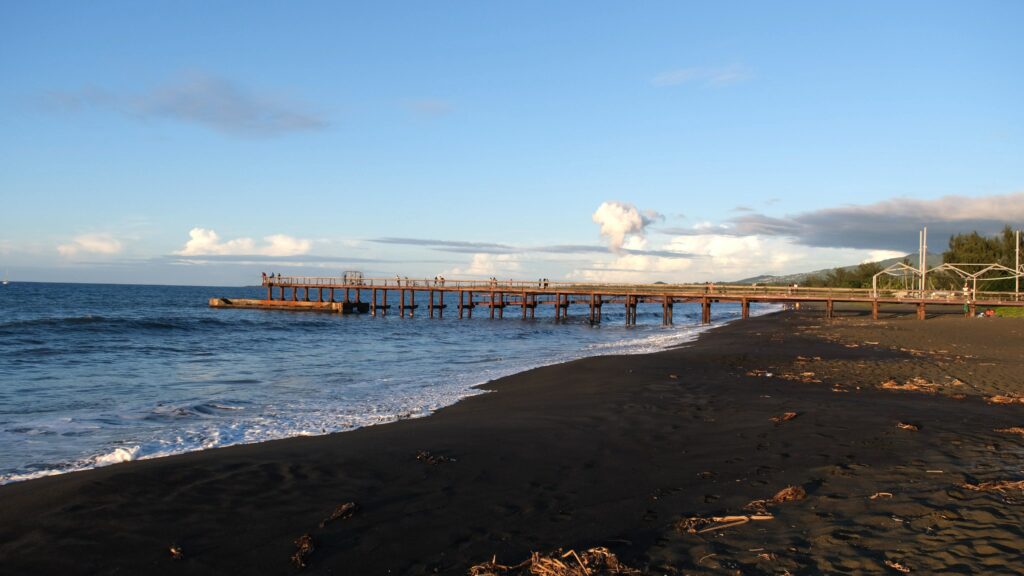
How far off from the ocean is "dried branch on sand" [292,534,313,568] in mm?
4535

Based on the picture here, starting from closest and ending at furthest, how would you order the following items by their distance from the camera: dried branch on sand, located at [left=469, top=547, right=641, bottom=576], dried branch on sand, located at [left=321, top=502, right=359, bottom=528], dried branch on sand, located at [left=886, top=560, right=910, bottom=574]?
1. dried branch on sand, located at [left=886, top=560, right=910, bottom=574]
2. dried branch on sand, located at [left=469, top=547, right=641, bottom=576]
3. dried branch on sand, located at [left=321, top=502, right=359, bottom=528]

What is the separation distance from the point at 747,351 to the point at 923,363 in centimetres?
527

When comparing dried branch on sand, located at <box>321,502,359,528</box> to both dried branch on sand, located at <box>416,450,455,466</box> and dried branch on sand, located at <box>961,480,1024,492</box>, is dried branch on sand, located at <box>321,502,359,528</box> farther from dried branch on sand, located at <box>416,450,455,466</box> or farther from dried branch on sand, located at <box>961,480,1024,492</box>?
dried branch on sand, located at <box>961,480,1024,492</box>

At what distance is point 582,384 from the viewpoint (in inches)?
575

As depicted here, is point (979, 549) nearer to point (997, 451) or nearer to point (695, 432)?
point (997, 451)

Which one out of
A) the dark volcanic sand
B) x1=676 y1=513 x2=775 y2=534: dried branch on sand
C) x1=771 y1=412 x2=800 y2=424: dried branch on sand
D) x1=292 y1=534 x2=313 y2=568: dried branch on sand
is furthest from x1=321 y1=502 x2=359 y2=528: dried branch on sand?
x1=771 y1=412 x2=800 y2=424: dried branch on sand

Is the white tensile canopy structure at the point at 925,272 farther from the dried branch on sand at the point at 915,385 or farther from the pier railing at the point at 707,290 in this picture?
the dried branch on sand at the point at 915,385

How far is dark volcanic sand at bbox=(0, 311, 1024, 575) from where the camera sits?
4.82 metres

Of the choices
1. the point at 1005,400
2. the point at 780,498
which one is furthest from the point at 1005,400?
the point at 780,498

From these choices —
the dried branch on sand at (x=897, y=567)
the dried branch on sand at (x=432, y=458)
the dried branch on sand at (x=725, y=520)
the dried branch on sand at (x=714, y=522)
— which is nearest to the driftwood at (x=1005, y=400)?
the dried branch on sand at (x=725, y=520)

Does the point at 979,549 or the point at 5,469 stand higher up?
the point at 979,549

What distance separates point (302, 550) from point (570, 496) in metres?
2.58

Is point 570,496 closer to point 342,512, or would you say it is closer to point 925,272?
point 342,512

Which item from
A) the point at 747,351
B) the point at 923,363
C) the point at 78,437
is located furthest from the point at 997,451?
the point at 747,351
